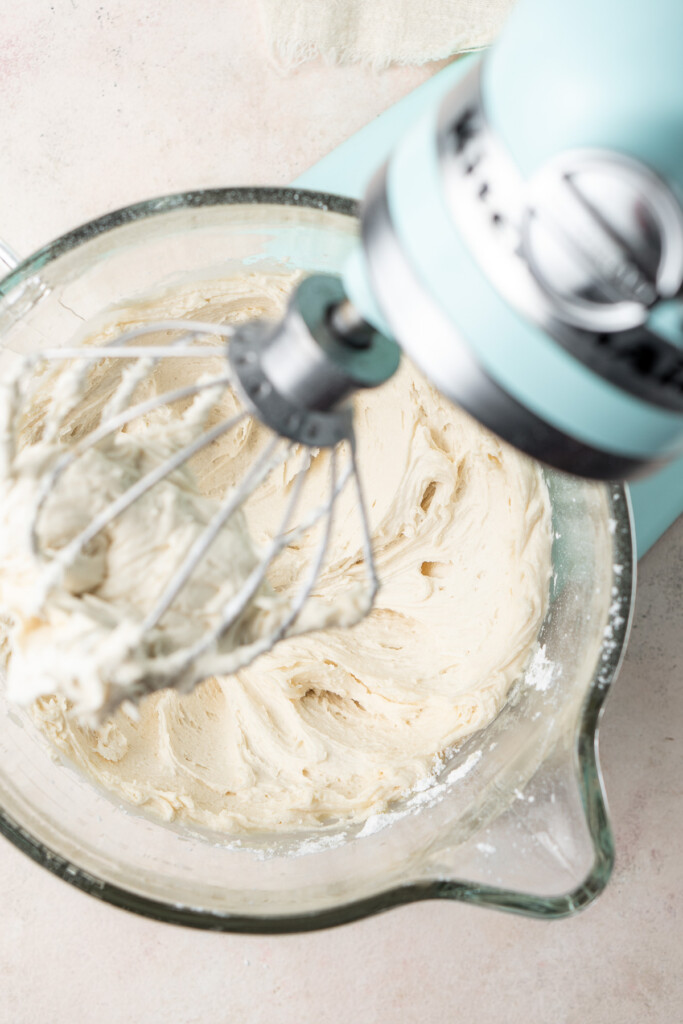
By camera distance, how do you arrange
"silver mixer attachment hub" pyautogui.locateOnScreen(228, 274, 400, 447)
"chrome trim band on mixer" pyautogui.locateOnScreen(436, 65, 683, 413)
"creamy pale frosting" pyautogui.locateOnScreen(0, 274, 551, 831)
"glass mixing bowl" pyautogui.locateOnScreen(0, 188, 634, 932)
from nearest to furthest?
"chrome trim band on mixer" pyautogui.locateOnScreen(436, 65, 683, 413), "silver mixer attachment hub" pyautogui.locateOnScreen(228, 274, 400, 447), "glass mixing bowl" pyautogui.locateOnScreen(0, 188, 634, 932), "creamy pale frosting" pyautogui.locateOnScreen(0, 274, 551, 831)

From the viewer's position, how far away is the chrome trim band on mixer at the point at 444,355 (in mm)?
459

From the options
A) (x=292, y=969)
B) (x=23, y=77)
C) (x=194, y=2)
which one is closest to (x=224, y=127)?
(x=194, y=2)

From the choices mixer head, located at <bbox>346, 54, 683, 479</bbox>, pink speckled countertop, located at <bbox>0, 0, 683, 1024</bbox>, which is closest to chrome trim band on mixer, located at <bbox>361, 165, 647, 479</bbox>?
mixer head, located at <bbox>346, 54, 683, 479</bbox>

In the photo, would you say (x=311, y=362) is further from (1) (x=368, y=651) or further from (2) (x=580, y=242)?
(1) (x=368, y=651)

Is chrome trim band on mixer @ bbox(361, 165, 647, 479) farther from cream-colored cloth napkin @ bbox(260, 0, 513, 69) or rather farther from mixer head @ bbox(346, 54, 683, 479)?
cream-colored cloth napkin @ bbox(260, 0, 513, 69)

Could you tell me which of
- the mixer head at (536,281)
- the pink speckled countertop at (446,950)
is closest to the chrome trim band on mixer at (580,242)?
the mixer head at (536,281)

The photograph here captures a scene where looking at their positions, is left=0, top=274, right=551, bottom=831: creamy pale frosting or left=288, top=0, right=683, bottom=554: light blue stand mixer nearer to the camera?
left=288, top=0, right=683, bottom=554: light blue stand mixer

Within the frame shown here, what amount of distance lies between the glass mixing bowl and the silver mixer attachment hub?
395 millimetres

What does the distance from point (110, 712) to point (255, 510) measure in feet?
1.55

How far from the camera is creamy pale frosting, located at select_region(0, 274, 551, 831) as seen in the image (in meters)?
1.00

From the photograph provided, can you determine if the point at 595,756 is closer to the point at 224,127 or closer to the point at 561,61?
the point at 561,61

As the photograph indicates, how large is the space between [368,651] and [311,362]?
638 mm

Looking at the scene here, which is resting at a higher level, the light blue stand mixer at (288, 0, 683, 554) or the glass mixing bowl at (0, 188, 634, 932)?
the light blue stand mixer at (288, 0, 683, 554)

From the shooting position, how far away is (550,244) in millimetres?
422
